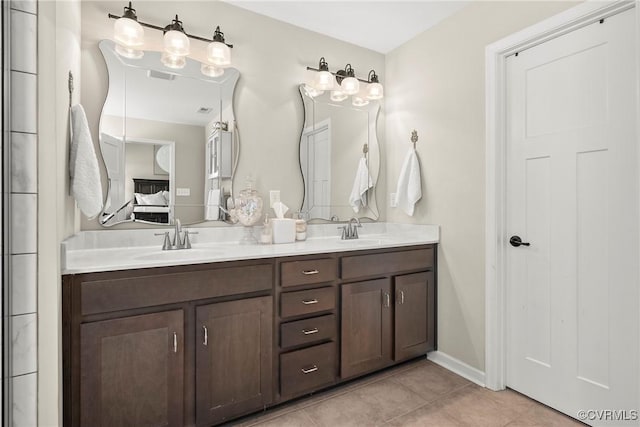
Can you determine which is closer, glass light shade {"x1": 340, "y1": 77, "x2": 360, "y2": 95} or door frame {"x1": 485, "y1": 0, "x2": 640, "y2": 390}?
door frame {"x1": 485, "y1": 0, "x2": 640, "y2": 390}

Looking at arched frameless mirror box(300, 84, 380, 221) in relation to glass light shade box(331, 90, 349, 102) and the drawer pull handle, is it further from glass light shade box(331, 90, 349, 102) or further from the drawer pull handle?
the drawer pull handle

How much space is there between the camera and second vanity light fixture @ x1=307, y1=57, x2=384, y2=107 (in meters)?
2.45

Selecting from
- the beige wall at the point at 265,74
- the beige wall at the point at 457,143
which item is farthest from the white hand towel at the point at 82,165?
the beige wall at the point at 457,143

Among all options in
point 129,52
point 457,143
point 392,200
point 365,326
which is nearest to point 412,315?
point 365,326

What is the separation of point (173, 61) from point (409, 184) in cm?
179

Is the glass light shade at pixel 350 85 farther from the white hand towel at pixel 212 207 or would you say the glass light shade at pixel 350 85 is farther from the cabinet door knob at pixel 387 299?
the cabinet door knob at pixel 387 299

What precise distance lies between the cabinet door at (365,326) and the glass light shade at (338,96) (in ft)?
4.69

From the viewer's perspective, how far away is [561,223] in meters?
1.75

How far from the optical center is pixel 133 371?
A: 137 centimetres

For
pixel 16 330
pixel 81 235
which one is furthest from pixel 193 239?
pixel 16 330

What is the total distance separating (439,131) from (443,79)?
365 millimetres

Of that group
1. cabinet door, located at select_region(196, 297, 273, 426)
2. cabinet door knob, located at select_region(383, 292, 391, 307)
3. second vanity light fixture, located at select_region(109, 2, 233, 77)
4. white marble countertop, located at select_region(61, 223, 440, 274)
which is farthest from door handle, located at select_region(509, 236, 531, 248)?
second vanity light fixture, located at select_region(109, 2, 233, 77)

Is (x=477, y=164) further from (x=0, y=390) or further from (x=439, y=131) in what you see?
(x=0, y=390)

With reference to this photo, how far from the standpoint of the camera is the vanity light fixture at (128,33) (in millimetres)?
1788
